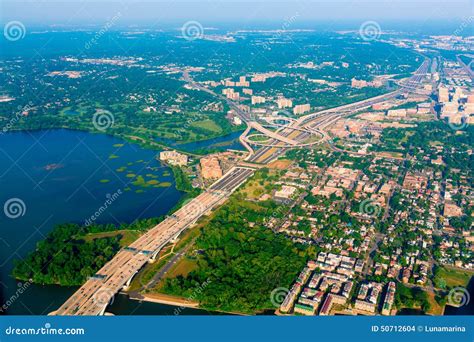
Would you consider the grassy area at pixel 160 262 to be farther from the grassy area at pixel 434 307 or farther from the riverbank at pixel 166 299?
the grassy area at pixel 434 307

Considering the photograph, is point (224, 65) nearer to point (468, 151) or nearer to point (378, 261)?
point (468, 151)

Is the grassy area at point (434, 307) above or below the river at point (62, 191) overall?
below

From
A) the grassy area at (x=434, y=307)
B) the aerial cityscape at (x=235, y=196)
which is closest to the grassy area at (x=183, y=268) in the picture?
the aerial cityscape at (x=235, y=196)

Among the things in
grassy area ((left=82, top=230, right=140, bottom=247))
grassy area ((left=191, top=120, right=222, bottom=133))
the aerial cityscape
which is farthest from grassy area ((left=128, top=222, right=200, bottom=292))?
grassy area ((left=191, top=120, right=222, bottom=133))

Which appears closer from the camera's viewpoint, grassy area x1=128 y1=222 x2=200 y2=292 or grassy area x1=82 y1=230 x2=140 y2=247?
grassy area x1=128 y1=222 x2=200 y2=292

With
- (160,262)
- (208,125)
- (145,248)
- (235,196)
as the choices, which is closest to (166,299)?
(160,262)

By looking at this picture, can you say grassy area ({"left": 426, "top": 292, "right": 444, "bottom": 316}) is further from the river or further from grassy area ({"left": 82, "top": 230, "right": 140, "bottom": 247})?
grassy area ({"left": 82, "top": 230, "right": 140, "bottom": 247})
